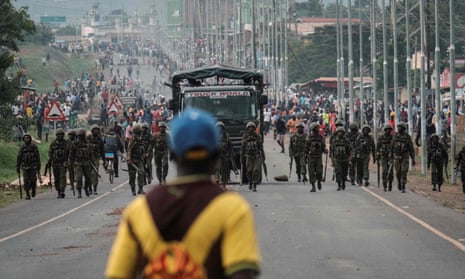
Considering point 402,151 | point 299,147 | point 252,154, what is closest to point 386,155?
point 402,151

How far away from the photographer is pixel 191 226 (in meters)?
6.07

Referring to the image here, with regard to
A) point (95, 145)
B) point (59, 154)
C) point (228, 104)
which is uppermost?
point (228, 104)

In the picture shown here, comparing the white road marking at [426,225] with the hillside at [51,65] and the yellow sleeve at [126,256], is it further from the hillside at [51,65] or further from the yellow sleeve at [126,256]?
the hillside at [51,65]

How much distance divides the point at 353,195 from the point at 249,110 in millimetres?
5944

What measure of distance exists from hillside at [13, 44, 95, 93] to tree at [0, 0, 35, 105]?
7332 centimetres

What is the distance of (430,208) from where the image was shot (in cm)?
2566

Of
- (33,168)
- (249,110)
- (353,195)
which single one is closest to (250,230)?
(353,195)

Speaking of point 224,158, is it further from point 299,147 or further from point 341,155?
point 299,147

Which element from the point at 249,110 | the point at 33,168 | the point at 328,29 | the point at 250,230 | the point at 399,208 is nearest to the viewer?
the point at 250,230

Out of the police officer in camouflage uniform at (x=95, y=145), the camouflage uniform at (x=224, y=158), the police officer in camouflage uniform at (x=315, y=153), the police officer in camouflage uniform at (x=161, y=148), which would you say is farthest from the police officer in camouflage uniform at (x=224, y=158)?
the police officer in camouflage uniform at (x=95, y=145)

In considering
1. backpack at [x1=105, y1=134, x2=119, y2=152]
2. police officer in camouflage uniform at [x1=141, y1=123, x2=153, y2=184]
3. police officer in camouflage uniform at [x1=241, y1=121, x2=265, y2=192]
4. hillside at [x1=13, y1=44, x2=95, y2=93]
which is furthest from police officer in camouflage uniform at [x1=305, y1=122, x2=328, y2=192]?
hillside at [x1=13, y1=44, x2=95, y2=93]

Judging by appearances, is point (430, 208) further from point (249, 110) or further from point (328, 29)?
point (328, 29)

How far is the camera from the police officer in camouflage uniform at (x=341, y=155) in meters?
31.2

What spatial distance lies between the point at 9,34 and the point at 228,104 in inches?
345
